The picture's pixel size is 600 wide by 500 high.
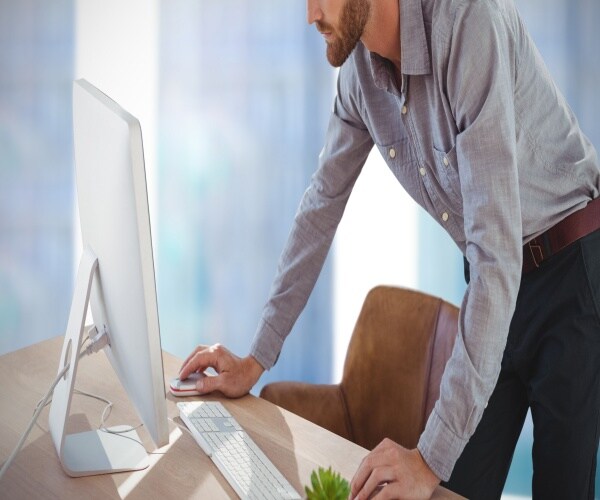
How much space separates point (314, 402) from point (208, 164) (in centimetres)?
126

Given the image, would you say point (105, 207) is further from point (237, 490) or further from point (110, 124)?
point (237, 490)

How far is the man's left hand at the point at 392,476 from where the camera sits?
55.2 inches

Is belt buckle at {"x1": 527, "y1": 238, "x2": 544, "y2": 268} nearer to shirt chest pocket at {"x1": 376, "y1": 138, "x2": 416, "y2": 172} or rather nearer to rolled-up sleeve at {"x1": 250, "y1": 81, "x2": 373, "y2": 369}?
shirt chest pocket at {"x1": 376, "y1": 138, "x2": 416, "y2": 172}

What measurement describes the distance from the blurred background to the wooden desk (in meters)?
1.30

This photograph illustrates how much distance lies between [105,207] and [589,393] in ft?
3.32

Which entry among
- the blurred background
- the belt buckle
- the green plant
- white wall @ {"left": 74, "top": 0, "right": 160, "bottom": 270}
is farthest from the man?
white wall @ {"left": 74, "top": 0, "right": 160, "bottom": 270}

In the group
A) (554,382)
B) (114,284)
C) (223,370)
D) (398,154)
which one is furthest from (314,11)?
(554,382)

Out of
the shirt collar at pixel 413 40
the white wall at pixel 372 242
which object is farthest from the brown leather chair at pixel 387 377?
the white wall at pixel 372 242

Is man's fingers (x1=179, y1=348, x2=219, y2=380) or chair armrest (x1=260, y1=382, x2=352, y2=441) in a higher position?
man's fingers (x1=179, y1=348, x2=219, y2=380)

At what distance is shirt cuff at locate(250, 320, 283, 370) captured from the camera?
6.34 feet

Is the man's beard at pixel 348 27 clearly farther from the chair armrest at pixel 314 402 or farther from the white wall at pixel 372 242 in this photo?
the white wall at pixel 372 242

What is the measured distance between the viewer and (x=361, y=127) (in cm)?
195

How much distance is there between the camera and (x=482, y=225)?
1.45 metres

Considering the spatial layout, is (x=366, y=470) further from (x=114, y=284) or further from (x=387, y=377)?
(x=387, y=377)
